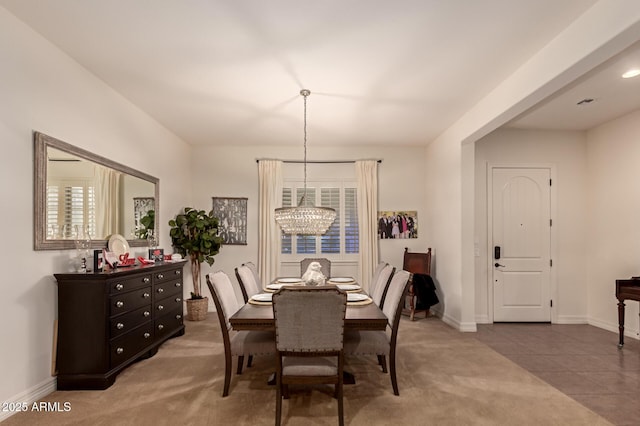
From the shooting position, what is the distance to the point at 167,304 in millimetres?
4121

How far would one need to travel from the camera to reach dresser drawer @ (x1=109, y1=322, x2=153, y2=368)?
3064 millimetres

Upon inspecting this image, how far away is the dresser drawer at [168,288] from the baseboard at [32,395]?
119 cm

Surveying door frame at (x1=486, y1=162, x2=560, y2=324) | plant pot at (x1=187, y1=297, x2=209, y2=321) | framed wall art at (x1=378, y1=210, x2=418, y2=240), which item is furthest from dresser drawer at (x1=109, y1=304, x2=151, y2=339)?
door frame at (x1=486, y1=162, x2=560, y2=324)

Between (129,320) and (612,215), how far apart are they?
237 inches

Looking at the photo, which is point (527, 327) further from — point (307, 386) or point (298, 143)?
point (298, 143)

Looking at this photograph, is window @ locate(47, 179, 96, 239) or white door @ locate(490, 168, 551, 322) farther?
white door @ locate(490, 168, 551, 322)

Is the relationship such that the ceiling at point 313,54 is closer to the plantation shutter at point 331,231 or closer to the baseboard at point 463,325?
the plantation shutter at point 331,231

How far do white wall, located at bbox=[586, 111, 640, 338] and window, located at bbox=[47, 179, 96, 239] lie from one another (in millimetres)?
6235

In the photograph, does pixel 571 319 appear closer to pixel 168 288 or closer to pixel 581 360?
pixel 581 360

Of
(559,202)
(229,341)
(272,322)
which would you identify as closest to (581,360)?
(559,202)

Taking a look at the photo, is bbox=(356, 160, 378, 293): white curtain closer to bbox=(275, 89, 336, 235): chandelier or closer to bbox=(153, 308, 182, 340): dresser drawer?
bbox=(275, 89, 336, 235): chandelier

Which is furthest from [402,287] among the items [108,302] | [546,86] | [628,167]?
[628,167]

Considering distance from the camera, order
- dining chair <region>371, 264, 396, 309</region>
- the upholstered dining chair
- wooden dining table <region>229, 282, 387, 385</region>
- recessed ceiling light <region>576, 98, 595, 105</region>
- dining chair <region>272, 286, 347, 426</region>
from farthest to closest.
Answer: recessed ceiling light <region>576, 98, 595, 105</region> < the upholstered dining chair < dining chair <region>371, 264, 396, 309</region> < wooden dining table <region>229, 282, 387, 385</region> < dining chair <region>272, 286, 347, 426</region>

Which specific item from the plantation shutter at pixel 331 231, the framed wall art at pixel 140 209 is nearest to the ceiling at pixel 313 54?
the framed wall art at pixel 140 209
